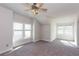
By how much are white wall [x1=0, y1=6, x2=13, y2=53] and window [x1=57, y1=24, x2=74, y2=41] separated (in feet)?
17.0

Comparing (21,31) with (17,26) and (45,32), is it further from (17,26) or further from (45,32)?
(45,32)

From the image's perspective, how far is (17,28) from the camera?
5.47 metres

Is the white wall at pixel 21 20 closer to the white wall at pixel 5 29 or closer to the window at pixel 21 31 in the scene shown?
the window at pixel 21 31

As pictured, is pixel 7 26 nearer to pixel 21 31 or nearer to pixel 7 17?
pixel 7 17

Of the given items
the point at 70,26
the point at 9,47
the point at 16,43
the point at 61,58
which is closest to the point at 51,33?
the point at 70,26

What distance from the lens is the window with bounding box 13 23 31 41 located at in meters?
5.24

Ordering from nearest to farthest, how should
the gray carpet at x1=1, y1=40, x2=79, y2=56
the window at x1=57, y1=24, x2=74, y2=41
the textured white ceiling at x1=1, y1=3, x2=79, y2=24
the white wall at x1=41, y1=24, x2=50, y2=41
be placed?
the textured white ceiling at x1=1, y1=3, x2=79, y2=24
the gray carpet at x1=1, y1=40, x2=79, y2=56
the white wall at x1=41, y1=24, x2=50, y2=41
the window at x1=57, y1=24, x2=74, y2=41

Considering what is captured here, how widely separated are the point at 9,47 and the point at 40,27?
4.16 metres

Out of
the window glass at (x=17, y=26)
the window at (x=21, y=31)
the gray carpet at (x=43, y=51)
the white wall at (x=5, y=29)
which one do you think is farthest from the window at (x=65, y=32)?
the white wall at (x=5, y=29)

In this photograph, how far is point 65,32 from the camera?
819 centimetres

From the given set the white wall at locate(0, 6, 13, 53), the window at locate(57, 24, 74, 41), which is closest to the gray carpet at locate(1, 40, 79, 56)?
the white wall at locate(0, 6, 13, 53)

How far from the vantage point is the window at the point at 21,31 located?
5.24 meters

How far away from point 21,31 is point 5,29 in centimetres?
198

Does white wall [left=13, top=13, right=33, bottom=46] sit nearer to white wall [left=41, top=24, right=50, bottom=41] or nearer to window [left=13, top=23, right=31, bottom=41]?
window [left=13, top=23, right=31, bottom=41]
